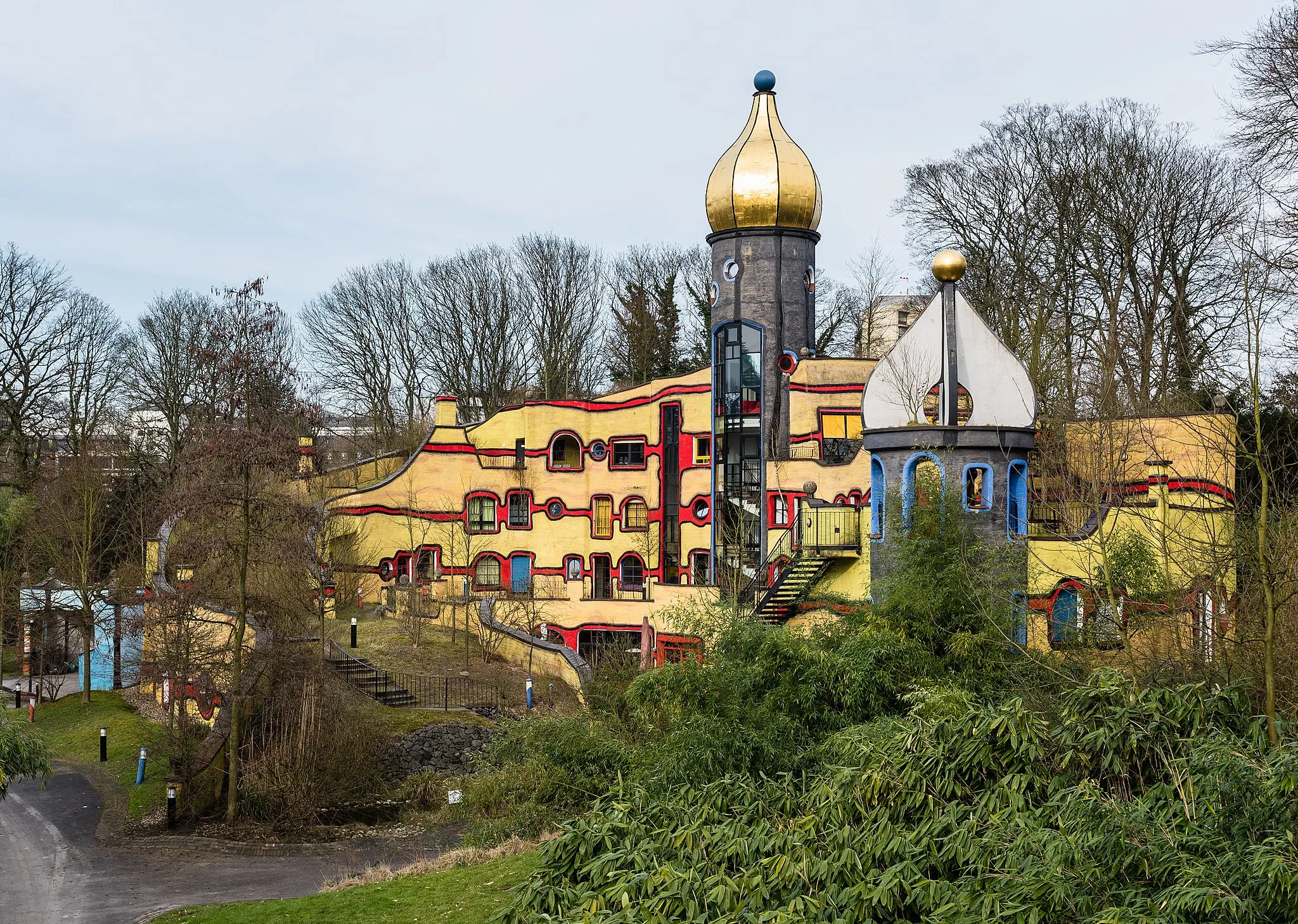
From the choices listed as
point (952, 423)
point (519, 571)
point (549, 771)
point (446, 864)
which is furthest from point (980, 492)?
point (519, 571)

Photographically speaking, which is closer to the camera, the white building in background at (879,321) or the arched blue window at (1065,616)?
the arched blue window at (1065,616)

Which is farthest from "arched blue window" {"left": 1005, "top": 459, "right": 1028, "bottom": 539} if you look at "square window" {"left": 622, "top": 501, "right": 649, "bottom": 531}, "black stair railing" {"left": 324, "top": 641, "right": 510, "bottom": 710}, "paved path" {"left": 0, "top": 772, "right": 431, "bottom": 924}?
"square window" {"left": 622, "top": 501, "right": 649, "bottom": 531}

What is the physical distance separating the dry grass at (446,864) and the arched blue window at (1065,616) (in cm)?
740

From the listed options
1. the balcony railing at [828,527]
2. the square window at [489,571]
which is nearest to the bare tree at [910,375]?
the balcony railing at [828,527]

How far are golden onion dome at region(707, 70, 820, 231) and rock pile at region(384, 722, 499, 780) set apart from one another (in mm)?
14671

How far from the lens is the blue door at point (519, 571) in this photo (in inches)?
1422

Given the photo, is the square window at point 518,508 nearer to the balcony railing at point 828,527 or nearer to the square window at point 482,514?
the square window at point 482,514

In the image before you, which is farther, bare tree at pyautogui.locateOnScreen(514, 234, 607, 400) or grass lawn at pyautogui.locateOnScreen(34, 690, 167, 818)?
bare tree at pyautogui.locateOnScreen(514, 234, 607, 400)

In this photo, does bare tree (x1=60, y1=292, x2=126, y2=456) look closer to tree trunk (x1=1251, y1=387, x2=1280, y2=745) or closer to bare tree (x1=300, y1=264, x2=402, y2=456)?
bare tree (x1=300, y1=264, x2=402, y2=456)

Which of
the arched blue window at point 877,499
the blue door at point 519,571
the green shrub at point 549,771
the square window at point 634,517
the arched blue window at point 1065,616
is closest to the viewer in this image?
the green shrub at point 549,771

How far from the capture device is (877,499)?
64.4ft

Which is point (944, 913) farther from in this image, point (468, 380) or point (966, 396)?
point (468, 380)

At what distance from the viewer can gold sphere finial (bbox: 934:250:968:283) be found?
18.8m

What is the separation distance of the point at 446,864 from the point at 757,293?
61.3ft
